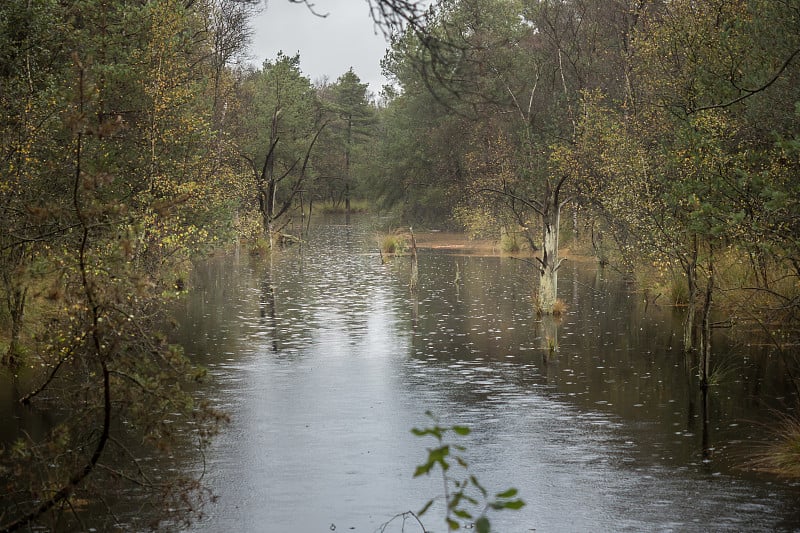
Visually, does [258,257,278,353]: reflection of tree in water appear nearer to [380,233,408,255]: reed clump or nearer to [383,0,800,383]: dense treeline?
[383,0,800,383]: dense treeline

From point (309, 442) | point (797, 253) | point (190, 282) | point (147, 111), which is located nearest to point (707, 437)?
point (797, 253)

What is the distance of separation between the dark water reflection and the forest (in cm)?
106

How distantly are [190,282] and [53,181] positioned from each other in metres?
20.6

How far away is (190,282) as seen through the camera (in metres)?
40.8

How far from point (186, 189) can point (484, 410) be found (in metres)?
9.96

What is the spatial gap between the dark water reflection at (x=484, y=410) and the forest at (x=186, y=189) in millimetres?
1059

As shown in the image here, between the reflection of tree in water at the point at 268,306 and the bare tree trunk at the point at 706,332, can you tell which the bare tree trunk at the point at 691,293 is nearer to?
the bare tree trunk at the point at 706,332

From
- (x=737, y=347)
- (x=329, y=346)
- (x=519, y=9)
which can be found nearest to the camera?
(x=737, y=347)

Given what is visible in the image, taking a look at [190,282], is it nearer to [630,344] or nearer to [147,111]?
[147,111]

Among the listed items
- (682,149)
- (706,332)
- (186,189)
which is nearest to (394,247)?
(186,189)

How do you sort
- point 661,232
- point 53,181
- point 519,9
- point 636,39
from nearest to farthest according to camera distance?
point 53,181, point 661,232, point 636,39, point 519,9

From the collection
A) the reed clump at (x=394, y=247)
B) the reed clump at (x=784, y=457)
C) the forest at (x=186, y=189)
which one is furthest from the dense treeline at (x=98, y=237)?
the reed clump at (x=394, y=247)

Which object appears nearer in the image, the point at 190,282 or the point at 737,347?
the point at 737,347

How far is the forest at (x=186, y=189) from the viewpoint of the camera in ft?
28.7
